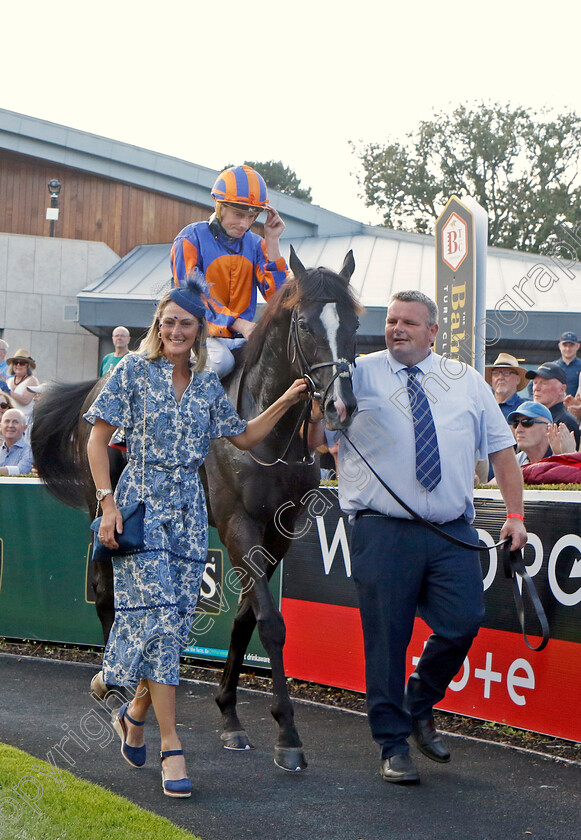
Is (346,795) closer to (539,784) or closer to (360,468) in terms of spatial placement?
(539,784)

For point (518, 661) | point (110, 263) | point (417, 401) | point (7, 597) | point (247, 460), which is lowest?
point (7, 597)

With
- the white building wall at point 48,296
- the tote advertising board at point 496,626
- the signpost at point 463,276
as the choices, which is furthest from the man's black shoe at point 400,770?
the white building wall at point 48,296

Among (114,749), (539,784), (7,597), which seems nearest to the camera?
(539,784)

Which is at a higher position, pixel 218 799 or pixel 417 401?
pixel 417 401

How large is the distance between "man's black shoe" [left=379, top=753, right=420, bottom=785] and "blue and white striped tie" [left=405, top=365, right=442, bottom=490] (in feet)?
4.07

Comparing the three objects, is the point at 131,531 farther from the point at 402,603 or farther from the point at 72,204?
the point at 72,204

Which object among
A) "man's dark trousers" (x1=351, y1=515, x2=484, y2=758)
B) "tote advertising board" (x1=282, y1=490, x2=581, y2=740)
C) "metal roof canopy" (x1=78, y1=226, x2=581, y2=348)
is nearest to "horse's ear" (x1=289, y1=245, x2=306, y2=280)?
"man's dark trousers" (x1=351, y1=515, x2=484, y2=758)

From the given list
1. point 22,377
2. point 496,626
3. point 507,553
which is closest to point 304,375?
point 507,553

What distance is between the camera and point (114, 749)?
15.7ft

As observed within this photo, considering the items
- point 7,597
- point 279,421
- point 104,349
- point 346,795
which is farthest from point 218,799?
point 104,349

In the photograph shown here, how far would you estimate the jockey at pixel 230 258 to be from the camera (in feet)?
17.6

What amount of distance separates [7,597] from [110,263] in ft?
41.1

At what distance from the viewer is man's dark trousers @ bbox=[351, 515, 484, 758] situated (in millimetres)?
4227

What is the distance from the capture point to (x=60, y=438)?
695cm
